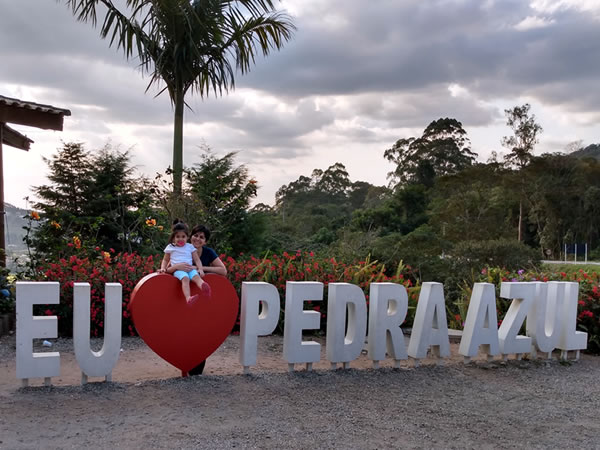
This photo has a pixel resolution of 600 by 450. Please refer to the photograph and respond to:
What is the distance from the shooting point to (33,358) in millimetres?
4547

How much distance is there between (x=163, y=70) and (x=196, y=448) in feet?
35.5

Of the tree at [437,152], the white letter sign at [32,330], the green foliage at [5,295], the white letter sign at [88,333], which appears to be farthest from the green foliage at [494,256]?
the tree at [437,152]

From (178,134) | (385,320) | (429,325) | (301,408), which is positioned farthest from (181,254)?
(178,134)

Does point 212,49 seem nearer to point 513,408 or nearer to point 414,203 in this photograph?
point 513,408

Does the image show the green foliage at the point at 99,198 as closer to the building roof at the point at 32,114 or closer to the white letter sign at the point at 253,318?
the building roof at the point at 32,114

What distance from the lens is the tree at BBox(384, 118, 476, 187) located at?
42.6 metres

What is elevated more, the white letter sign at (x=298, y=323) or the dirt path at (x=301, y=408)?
the white letter sign at (x=298, y=323)

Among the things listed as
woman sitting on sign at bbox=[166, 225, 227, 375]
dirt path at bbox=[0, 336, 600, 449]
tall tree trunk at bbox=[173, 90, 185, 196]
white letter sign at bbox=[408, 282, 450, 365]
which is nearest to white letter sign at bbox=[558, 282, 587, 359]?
dirt path at bbox=[0, 336, 600, 449]

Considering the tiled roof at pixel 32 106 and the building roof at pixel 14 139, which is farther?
the building roof at pixel 14 139

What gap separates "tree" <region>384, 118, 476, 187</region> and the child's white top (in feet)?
124

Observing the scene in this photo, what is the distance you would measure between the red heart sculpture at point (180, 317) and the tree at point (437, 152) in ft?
123

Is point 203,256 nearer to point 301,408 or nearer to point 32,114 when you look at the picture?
point 301,408

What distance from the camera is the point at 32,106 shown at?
772 centimetres

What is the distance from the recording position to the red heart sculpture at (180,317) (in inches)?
190
